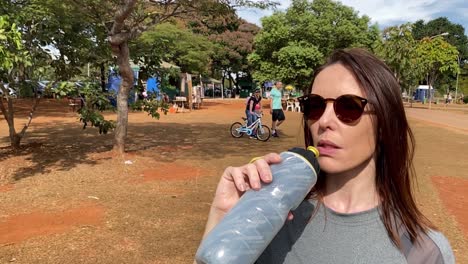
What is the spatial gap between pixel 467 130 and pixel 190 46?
23036 mm

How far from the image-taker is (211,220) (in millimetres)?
1353

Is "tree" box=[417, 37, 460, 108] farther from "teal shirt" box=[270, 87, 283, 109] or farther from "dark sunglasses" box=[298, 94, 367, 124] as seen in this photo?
"dark sunglasses" box=[298, 94, 367, 124]

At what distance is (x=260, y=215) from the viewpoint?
112cm

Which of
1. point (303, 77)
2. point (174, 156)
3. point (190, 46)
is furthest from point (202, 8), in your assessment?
point (190, 46)

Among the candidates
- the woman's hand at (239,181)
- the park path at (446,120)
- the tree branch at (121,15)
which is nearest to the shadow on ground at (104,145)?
the tree branch at (121,15)

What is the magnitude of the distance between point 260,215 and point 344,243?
1.26 feet

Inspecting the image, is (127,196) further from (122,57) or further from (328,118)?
(328,118)

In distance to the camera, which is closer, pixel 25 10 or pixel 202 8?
pixel 25 10

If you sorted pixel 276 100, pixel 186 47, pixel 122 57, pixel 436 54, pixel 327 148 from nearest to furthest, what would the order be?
pixel 327 148 → pixel 122 57 → pixel 276 100 → pixel 186 47 → pixel 436 54

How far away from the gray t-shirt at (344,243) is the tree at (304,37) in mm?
29523

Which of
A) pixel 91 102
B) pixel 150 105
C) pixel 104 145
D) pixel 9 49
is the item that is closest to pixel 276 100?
pixel 150 105

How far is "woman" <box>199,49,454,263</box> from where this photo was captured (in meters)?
1.32

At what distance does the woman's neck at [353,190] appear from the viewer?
1456 millimetres

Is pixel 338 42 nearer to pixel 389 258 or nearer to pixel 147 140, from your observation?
pixel 147 140
